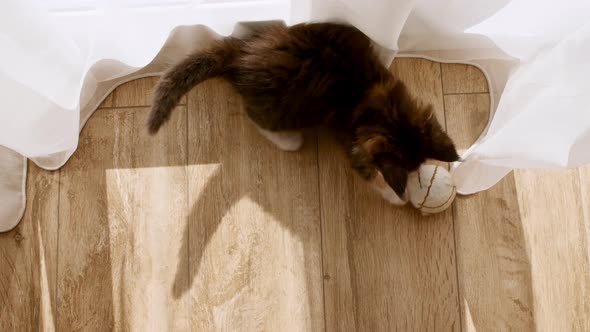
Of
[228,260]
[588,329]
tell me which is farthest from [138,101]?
[588,329]

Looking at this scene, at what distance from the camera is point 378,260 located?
1.26m

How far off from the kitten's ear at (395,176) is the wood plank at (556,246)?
0.44 meters

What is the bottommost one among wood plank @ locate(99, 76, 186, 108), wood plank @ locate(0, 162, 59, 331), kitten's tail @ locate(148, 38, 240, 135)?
wood plank @ locate(0, 162, 59, 331)

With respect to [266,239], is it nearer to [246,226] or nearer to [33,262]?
[246,226]

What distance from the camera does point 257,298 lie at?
1256mm

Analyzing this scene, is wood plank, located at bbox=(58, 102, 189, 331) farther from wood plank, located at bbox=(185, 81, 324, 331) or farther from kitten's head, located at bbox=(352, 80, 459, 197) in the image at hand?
kitten's head, located at bbox=(352, 80, 459, 197)

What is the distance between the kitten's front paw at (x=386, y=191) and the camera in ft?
4.05

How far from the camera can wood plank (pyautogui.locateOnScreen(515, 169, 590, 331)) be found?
1231mm

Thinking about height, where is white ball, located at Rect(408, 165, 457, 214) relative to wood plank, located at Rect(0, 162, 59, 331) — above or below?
above

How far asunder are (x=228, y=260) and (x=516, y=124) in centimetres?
78

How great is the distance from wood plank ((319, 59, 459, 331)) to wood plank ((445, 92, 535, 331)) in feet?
0.12

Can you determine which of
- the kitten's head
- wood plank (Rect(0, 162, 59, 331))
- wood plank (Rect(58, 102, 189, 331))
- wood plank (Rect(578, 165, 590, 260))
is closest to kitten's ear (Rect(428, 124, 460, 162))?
the kitten's head

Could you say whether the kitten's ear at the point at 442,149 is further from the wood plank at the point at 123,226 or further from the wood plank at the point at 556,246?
the wood plank at the point at 123,226

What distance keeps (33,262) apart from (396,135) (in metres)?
1.02
